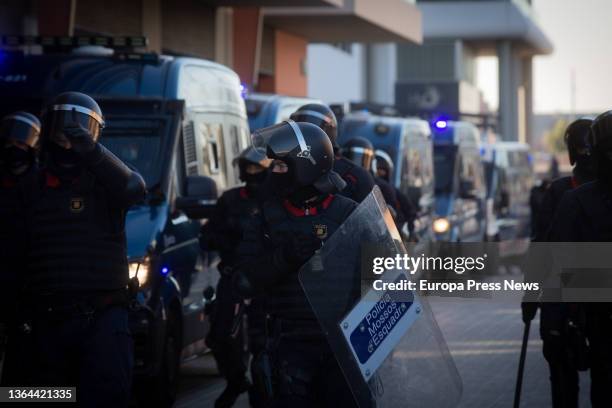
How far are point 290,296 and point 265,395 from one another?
0.43 metres

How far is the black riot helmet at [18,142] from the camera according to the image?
33.1ft

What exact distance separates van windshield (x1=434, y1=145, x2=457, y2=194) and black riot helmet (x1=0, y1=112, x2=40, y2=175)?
→ 14.0 m

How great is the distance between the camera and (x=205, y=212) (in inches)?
401

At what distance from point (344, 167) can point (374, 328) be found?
357 centimetres

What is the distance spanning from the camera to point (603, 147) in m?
7.06

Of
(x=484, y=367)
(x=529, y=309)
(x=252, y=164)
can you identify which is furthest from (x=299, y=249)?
(x=484, y=367)

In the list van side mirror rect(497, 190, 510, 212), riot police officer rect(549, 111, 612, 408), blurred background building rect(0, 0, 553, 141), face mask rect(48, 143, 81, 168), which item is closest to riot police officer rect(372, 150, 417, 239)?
blurred background building rect(0, 0, 553, 141)

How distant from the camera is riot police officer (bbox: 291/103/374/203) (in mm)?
8992

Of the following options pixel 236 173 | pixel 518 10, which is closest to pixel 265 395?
pixel 236 173

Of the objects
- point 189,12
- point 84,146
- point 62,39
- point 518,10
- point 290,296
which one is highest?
point 518,10

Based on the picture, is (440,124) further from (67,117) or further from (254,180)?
(67,117)

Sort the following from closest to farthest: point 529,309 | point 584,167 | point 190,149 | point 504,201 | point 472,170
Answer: point 529,309 < point 584,167 < point 190,149 < point 472,170 < point 504,201

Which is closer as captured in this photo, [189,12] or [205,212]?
[205,212]

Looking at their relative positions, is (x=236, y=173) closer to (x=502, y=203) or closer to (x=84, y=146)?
(x=84, y=146)
